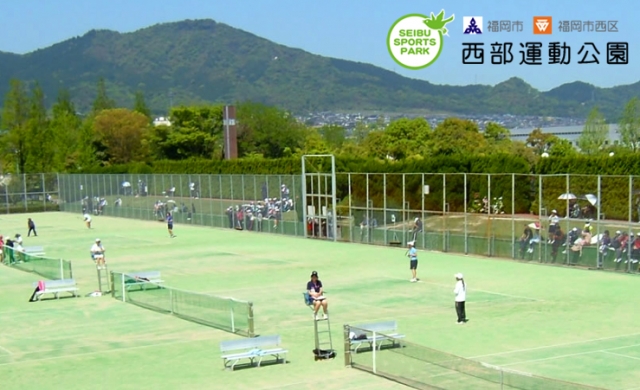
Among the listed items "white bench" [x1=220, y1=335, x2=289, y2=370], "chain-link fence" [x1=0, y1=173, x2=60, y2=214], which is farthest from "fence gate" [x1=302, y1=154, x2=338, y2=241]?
"chain-link fence" [x1=0, y1=173, x2=60, y2=214]

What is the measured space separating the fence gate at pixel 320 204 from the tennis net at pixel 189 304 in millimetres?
23771

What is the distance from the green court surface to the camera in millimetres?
20297

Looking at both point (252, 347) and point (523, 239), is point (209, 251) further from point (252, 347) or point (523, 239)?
point (252, 347)

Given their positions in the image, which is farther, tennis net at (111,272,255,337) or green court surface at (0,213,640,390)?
tennis net at (111,272,255,337)

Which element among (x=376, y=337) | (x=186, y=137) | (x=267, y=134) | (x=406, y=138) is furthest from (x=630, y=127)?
(x=376, y=337)

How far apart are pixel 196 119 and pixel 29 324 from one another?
114 metres

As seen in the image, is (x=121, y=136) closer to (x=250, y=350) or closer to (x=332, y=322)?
(x=332, y=322)

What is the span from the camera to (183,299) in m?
28.5

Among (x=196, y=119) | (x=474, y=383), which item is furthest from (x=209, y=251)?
(x=196, y=119)

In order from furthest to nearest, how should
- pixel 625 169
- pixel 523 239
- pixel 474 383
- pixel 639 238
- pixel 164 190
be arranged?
pixel 164 190 < pixel 625 169 < pixel 523 239 < pixel 639 238 < pixel 474 383

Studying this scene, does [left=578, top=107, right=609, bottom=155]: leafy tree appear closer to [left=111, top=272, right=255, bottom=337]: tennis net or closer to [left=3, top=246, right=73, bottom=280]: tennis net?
[left=3, top=246, right=73, bottom=280]: tennis net

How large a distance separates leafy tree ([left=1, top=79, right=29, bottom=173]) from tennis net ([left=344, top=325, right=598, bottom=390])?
111m

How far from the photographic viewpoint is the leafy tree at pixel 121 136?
482 feet

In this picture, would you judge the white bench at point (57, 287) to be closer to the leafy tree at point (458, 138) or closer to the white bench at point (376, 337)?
the white bench at point (376, 337)
